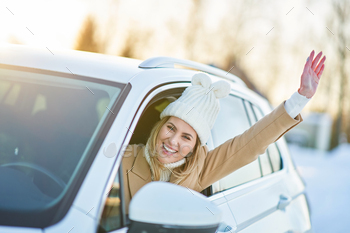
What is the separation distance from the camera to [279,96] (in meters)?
27.3

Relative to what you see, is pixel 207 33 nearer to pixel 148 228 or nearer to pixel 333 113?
pixel 333 113

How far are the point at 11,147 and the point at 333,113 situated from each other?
28187mm

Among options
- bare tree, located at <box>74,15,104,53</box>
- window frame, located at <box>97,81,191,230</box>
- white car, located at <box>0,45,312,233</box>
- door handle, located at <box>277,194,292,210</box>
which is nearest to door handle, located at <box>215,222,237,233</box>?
white car, located at <box>0,45,312,233</box>

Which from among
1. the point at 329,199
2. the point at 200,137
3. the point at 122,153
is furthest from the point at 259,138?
the point at 329,199

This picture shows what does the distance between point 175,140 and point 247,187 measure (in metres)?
0.70

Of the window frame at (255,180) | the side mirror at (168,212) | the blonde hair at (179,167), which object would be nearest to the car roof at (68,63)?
the blonde hair at (179,167)

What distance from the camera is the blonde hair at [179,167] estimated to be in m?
2.39

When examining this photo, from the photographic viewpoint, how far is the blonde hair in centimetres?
239

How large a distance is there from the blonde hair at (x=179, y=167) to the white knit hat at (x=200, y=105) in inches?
2.8

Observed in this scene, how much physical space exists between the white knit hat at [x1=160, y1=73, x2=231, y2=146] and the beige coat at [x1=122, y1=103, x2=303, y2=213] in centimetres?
15

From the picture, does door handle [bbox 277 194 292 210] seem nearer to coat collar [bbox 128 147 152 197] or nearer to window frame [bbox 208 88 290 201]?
window frame [bbox 208 88 290 201]

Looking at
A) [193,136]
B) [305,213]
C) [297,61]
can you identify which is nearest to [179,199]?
[193,136]

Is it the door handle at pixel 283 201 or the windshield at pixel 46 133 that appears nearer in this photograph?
the windshield at pixel 46 133

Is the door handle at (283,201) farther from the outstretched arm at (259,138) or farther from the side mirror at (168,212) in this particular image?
the side mirror at (168,212)
